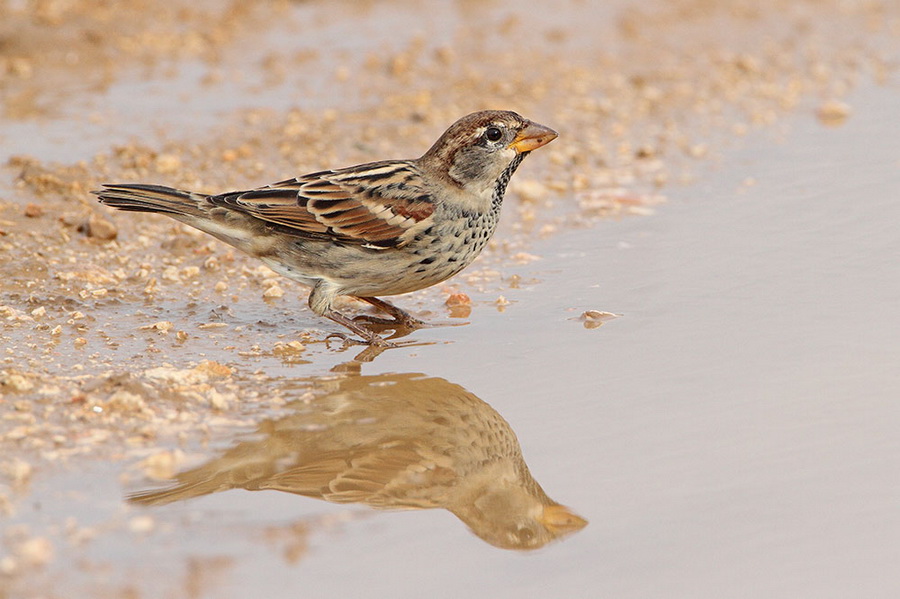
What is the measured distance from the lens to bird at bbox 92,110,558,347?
6695 mm

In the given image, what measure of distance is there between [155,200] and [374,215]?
128cm

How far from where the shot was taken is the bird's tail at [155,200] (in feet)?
22.2

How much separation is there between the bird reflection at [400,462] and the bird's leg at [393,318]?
3.48 feet

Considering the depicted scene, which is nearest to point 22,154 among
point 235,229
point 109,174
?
point 109,174

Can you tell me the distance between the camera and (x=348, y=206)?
6.86 metres

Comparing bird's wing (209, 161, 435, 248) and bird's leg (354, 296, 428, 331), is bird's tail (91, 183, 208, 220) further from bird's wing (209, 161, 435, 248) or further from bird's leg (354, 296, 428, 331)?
bird's leg (354, 296, 428, 331)

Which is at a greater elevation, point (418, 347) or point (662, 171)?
point (662, 171)

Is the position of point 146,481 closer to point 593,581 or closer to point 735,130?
point 593,581

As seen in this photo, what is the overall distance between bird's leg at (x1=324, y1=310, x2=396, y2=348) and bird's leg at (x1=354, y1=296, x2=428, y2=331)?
197 mm

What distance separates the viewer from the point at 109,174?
875 centimetres

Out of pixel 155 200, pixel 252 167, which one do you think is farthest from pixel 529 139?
pixel 252 167

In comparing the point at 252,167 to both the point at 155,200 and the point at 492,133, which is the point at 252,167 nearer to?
the point at 155,200

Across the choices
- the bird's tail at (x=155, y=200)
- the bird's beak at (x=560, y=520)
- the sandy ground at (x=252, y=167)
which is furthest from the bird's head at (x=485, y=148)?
the bird's beak at (x=560, y=520)

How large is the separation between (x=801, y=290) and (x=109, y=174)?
5.00 m
